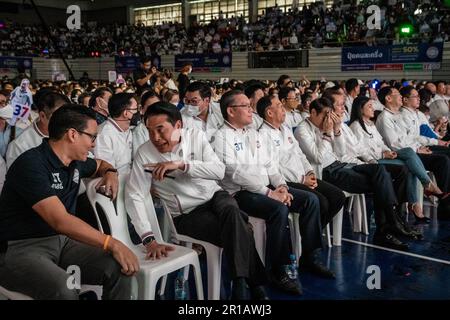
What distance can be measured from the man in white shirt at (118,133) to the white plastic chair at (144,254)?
87 centimetres

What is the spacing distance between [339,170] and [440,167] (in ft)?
4.97

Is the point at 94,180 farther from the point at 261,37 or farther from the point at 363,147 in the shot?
the point at 261,37

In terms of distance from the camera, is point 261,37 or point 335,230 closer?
point 335,230

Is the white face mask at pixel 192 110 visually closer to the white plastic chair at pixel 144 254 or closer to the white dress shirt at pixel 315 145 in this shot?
the white dress shirt at pixel 315 145

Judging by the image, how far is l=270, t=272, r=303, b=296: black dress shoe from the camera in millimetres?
3004

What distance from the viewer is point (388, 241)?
395cm

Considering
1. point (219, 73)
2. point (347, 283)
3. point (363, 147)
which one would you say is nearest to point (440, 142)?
point (363, 147)

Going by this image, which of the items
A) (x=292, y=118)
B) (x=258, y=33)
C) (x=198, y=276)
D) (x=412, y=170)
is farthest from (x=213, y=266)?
(x=258, y=33)

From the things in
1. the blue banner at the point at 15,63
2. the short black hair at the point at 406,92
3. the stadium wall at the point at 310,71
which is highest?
the blue banner at the point at 15,63

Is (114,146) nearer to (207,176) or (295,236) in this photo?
(207,176)

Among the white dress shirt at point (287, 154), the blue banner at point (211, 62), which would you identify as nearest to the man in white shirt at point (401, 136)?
the white dress shirt at point (287, 154)

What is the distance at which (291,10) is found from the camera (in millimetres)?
19141

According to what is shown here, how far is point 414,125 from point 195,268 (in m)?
3.83

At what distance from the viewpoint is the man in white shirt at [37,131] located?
317 centimetres
